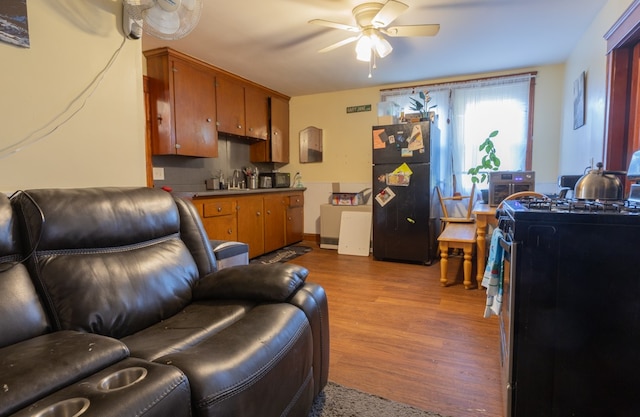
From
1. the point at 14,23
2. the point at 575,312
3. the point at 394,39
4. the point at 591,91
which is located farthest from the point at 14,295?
the point at 591,91

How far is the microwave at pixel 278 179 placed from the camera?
4.86 meters

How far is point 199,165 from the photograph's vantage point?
13.3 ft

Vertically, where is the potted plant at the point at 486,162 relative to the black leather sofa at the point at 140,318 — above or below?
above

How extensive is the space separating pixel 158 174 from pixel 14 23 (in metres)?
2.22

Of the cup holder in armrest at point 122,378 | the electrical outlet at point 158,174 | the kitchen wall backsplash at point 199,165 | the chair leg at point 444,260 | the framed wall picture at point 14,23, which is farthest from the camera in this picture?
the kitchen wall backsplash at point 199,165

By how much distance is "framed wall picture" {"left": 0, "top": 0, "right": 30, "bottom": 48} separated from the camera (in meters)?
1.39

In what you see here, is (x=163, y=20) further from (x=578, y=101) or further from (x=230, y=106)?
(x=578, y=101)

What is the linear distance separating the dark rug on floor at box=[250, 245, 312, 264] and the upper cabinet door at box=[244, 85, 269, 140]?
1.58 meters

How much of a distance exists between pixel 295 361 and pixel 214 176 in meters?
3.46

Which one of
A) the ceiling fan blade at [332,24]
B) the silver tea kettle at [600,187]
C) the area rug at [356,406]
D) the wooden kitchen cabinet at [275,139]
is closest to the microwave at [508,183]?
the silver tea kettle at [600,187]

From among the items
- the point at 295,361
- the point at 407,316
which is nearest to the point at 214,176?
the point at 407,316

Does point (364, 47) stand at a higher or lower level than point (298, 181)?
higher

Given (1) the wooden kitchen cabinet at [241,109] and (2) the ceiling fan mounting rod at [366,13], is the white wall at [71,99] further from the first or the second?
(1) the wooden kitchen cabinet at [241,109]

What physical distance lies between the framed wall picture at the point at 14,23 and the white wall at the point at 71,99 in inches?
1.1
